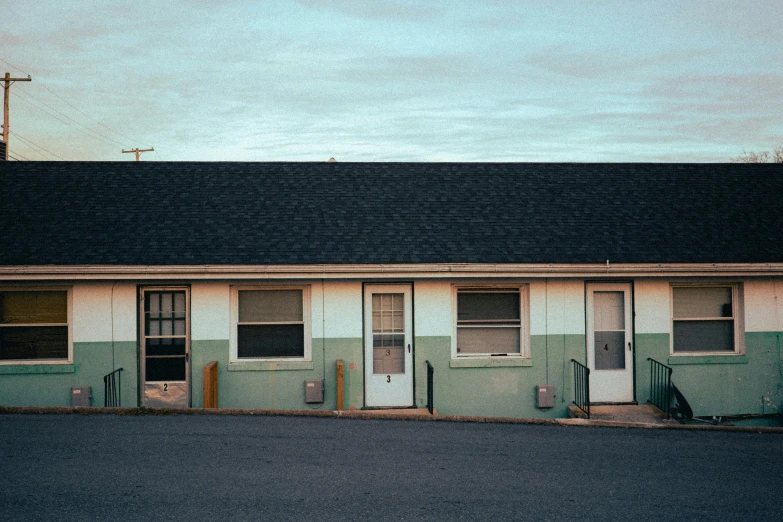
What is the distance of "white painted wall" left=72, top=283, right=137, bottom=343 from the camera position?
37.5 feet

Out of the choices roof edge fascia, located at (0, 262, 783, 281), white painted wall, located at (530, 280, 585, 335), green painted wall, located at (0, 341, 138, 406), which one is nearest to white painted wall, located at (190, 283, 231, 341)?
roof edge fascia, located at (0, 262, 783, 281)

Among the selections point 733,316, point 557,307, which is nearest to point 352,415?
point 557,307

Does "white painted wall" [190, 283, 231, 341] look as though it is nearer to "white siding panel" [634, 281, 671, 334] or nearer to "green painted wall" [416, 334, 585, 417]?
"green painted wall" [416, 334, 585, 417]

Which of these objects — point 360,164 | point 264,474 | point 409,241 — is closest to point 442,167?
point 360,164

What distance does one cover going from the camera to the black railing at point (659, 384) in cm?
1209

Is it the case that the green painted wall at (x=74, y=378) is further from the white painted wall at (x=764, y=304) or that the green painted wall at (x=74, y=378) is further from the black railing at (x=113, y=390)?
the white painted wall at (x=764, y=304)

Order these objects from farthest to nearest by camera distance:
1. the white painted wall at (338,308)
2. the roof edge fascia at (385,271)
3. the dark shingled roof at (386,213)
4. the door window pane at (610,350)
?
1. the door window pane at (610,350)
2. the white painted wall at (338,308)
3. the dark shingled roof at (386,213)
4. the roof edge fascia at (385,271)

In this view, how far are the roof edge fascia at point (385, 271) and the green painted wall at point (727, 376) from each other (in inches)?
52.1

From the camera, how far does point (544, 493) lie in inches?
260

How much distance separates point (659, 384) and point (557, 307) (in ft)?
7.69

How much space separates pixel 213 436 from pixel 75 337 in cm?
435

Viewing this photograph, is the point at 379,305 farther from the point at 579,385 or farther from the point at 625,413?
the point at 625,413

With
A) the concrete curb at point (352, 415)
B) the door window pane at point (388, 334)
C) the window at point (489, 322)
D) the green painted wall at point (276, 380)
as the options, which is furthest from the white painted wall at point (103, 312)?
the window at point (489, 322)

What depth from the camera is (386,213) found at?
12961mm
